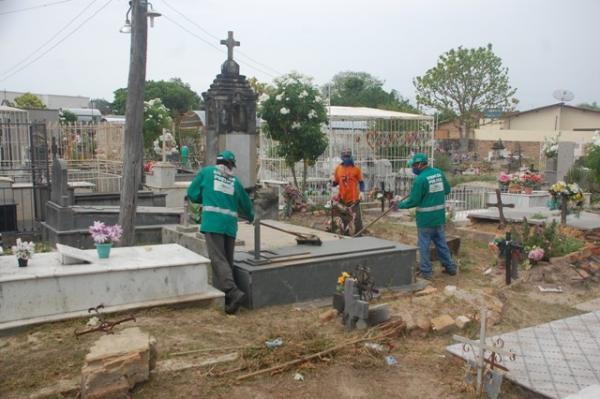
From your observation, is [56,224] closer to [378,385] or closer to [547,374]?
[378,385]

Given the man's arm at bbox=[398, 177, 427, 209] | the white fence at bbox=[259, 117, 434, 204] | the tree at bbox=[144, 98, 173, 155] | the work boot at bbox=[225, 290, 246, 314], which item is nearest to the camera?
the work boot at bbox=[225, 290, 246, 314]

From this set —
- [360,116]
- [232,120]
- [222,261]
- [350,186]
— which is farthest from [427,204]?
[360,116]

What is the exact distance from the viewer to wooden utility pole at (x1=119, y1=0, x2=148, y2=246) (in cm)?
825

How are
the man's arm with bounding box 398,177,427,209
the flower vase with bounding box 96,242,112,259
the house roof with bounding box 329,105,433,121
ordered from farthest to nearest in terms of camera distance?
the house roof with bounding box 329,105,433,121 < the man's arm with bounding box 398,177,427,209 < the flower vase with bounding box 96,242,112,259

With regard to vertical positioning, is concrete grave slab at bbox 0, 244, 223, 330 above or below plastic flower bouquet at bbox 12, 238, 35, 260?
below

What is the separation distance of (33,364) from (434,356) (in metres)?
3.27

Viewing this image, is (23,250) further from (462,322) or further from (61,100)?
(61,100)

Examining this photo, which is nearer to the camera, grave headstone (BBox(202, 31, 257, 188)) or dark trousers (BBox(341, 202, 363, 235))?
dark trousers (BBox(341, 202, 363, 235))

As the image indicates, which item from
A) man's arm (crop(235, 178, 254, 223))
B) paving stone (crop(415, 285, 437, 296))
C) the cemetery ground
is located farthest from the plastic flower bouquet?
paving stone (crop(415, 285, 437, 296))

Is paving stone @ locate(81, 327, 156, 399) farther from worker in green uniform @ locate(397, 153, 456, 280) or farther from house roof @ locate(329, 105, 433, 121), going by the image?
house roof @ locate(329, 105, 433, 121)

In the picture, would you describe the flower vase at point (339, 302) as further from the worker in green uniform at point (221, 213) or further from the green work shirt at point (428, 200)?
the green work shirt at point (428, 200)

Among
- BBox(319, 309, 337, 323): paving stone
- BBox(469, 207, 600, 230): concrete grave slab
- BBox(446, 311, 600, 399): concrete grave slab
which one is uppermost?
BBox(469, 207, 600, 230): concrete grave slab

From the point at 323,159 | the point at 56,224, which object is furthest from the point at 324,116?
the point at 56,224

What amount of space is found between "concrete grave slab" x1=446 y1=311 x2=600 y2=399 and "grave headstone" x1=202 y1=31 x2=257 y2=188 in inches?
334
